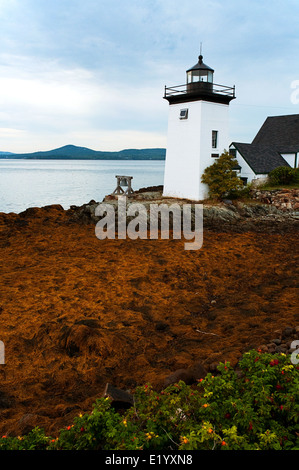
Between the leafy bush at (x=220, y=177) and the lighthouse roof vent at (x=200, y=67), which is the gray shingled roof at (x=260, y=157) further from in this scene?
the lighthouse roof vent at (x=200, y=67)

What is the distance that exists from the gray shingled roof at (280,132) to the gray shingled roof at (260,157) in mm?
2115

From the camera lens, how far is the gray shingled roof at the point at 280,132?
34219mm

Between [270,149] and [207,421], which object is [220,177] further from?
[207,421]

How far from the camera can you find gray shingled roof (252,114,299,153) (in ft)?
112

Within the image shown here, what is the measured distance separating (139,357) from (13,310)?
170 inches

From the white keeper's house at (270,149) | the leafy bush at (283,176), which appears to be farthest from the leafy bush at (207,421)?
the white keeper's house at (270,149)

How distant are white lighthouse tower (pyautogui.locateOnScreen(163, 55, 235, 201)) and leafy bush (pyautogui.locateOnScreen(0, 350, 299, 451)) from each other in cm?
2010

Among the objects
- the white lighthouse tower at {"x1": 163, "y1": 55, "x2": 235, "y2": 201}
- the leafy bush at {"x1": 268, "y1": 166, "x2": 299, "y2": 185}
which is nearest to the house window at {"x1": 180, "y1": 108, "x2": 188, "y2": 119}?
the white lighthouse tower at {"x1": 163, "y1": 55, "x2": 235, "y2": 201}

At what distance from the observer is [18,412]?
644cm

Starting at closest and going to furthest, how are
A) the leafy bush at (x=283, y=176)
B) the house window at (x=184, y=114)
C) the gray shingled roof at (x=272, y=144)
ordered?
the house window at (x=184, y=114) → the leafy bush at (x=283, y=176) → the gray shingled roof at (x=272, y=144)

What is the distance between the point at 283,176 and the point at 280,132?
1110cm

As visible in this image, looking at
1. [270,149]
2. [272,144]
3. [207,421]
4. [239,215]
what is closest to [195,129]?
[239,215]

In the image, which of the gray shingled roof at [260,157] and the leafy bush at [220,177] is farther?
the gray shingled roof at [260,157]

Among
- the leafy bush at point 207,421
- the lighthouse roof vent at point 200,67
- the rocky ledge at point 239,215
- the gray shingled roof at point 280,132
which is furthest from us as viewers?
the gray shingled roof at point 280,132
